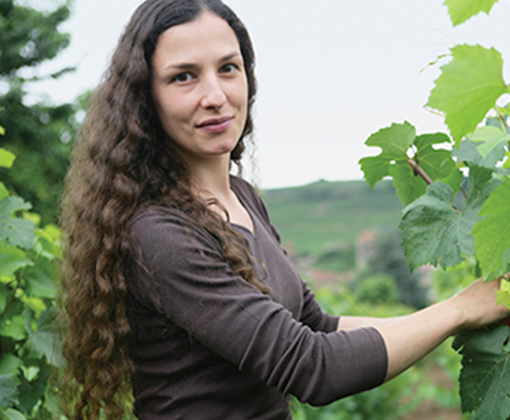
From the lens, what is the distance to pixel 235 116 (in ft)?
5.47

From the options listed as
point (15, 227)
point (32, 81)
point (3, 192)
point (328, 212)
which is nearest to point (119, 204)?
point (15, 227)

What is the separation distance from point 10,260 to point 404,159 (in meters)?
1.30

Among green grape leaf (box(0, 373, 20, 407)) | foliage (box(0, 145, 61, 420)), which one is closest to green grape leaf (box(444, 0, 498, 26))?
foliage (box(0, 145, 61, 420))

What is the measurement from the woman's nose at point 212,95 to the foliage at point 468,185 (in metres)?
0.41

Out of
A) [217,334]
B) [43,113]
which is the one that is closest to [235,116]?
[217,334]

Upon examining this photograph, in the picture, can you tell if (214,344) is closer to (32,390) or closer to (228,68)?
(228,68)

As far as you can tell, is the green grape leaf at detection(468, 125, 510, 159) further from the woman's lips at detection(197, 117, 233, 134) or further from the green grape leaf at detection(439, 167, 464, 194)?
the woman's lips at detection(197, 117, 233, 134)

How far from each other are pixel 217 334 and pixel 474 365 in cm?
57

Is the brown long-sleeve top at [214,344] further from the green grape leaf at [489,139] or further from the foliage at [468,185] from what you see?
the green grape leaf at [489,139]

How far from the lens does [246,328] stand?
1388mm

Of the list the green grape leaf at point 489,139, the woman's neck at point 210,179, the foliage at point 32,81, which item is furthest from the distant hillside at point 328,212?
the green grape leaf at point 489,139

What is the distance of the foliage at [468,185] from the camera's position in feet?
3.08

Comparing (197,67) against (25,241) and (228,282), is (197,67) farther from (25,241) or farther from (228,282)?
(25,241)

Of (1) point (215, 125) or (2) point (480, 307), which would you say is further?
(1) point (215, 125)
